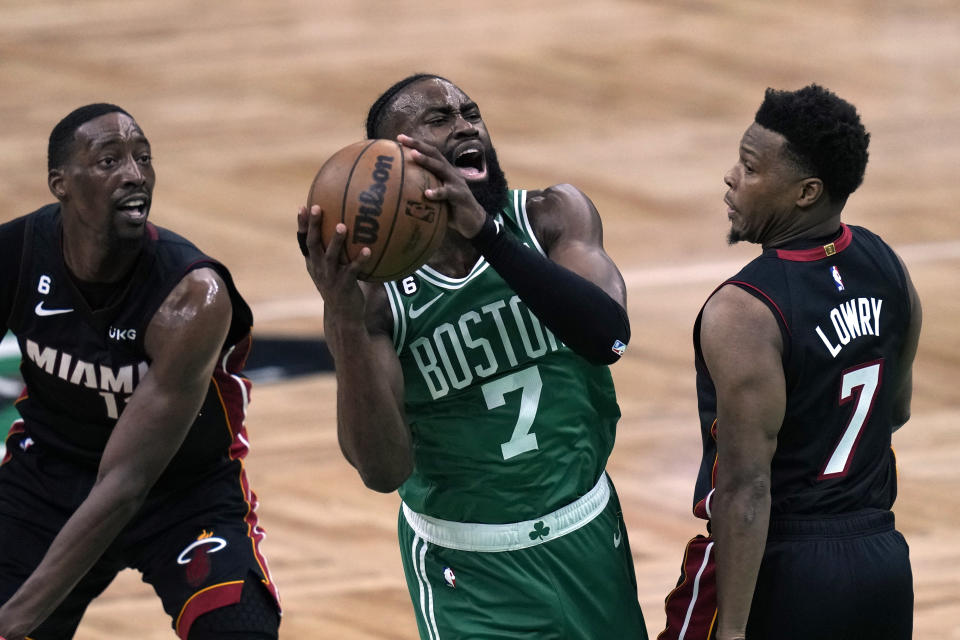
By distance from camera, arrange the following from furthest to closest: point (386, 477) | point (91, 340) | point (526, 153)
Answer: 1. point (526, 153)
2. point (91, 340)
3. point (386, 477)

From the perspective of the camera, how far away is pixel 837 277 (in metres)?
3.95

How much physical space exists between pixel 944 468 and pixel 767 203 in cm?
379

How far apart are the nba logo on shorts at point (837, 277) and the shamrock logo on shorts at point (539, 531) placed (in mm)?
1022

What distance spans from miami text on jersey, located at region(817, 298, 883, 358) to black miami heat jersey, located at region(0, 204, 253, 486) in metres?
1.72

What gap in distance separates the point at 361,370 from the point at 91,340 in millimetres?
1126

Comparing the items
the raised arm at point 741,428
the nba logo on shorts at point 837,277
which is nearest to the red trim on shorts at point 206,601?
the raised arm at point 741,428

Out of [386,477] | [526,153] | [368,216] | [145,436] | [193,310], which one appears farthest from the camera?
[526,153]

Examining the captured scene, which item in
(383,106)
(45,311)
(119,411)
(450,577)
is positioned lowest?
(450,577)

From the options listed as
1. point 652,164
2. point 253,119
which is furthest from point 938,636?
point 253,119

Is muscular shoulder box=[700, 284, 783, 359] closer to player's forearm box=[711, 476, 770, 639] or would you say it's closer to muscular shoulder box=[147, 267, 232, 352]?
player's forearm box=[711, 476, 770, 639]

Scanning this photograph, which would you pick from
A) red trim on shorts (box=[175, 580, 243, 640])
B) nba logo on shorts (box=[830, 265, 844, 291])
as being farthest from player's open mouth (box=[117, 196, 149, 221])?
nba logo on shorts (box=[830, 265, 844, 291])

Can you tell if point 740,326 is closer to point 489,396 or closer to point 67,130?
point 489,396

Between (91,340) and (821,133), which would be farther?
(91,340)

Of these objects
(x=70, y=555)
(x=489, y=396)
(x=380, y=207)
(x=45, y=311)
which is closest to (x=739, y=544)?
(x=489, y=396)
